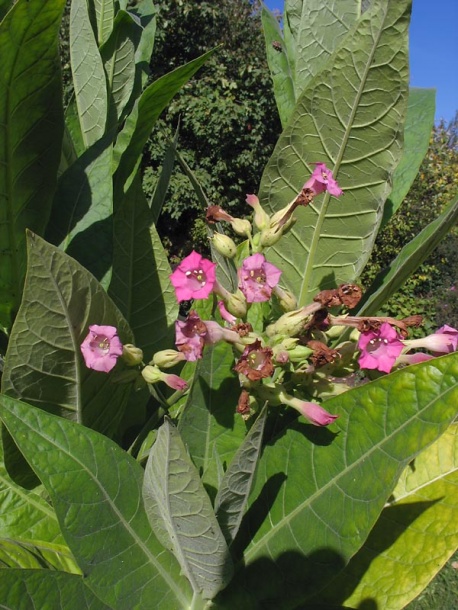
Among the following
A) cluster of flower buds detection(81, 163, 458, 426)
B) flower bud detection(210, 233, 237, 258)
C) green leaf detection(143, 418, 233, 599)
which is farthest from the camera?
flower bud detection(210, 233, 237, 258)

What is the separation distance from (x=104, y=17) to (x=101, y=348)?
59cm

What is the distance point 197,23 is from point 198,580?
348 inches

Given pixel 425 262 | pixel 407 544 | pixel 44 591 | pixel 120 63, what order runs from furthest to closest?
1. pixel 425 262
2. pixel 120 63
3. pixel 407 544
4. pixel 44 591

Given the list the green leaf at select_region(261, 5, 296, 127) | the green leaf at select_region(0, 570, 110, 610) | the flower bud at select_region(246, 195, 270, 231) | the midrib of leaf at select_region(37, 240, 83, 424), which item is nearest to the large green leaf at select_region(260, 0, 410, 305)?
the flower bud at select_region(246, 195, 270, 231)

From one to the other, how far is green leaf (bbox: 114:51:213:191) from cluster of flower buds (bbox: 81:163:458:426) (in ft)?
0.61

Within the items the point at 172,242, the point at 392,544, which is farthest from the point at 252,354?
the point at 172,242

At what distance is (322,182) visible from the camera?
803mm

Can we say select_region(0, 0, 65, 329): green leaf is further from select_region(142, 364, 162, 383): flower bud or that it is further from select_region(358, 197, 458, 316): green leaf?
select_region(358, 197, 458, 316): green leaf

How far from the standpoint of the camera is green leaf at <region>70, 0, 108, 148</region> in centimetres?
90

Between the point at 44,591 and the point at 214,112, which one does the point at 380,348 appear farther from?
the point at 214,112

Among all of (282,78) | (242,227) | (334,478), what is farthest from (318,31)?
(334,478)

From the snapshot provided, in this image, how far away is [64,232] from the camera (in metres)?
0.85

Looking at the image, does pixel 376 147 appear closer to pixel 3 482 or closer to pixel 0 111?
pixel 0 111

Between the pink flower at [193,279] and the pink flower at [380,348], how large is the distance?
0.21 meters
